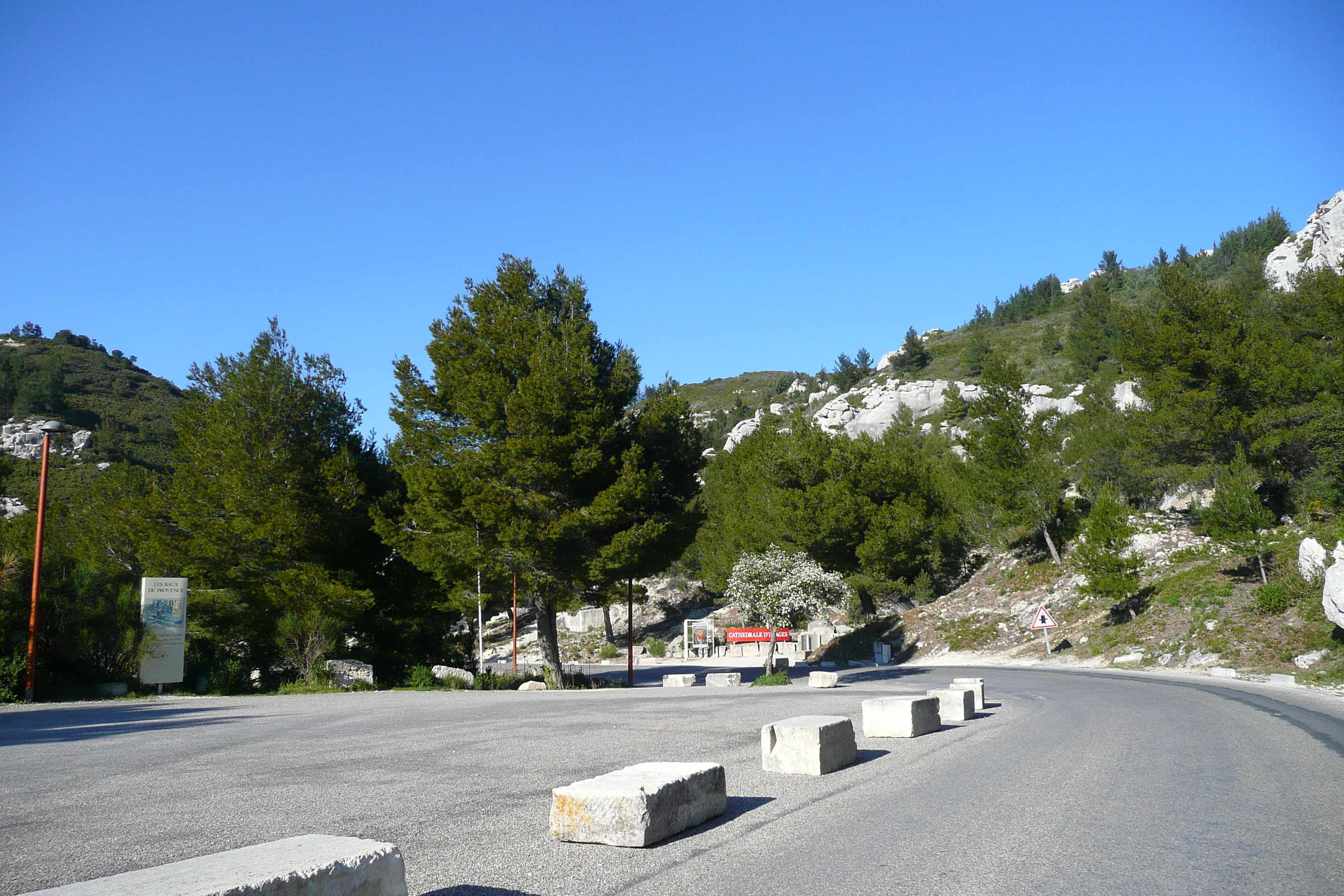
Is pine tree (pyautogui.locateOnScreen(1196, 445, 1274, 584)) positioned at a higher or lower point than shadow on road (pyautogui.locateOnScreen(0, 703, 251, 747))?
higher

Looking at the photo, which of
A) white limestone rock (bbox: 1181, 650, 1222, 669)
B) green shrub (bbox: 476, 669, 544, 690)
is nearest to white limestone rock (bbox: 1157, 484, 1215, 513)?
white limestone rock (bbox: 1181, 650, 1222, 669)

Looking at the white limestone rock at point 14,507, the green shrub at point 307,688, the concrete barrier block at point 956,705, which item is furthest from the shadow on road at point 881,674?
the white limestone rock at point 14,507

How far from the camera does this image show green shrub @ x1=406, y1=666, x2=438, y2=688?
2292 centimetres

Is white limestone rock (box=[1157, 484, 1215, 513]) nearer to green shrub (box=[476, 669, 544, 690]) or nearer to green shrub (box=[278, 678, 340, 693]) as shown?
green shrub (box=[476, 669, 544, 690])

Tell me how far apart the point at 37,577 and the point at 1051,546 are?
1569 inches

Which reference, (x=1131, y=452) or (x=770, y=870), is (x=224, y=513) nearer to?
(x=770, y=870)

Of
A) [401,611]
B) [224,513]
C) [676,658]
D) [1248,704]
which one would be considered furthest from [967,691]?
[676,658]

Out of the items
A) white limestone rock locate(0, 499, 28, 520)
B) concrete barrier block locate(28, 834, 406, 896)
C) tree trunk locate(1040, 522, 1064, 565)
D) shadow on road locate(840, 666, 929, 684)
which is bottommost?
shadow on road locate(840, 666, 929, 684)

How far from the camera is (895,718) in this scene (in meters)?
10.6

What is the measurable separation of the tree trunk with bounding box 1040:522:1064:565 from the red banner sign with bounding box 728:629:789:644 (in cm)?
1906

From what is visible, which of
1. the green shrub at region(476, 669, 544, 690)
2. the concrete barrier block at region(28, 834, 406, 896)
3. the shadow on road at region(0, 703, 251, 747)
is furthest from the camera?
the green shrub at region(476, 669, 544, 690)

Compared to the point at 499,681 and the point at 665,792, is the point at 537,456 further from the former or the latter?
the point at 665,792

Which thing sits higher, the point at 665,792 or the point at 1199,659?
the point at 665,792

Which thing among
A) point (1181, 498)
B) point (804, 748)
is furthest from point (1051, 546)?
point (804, 748)
